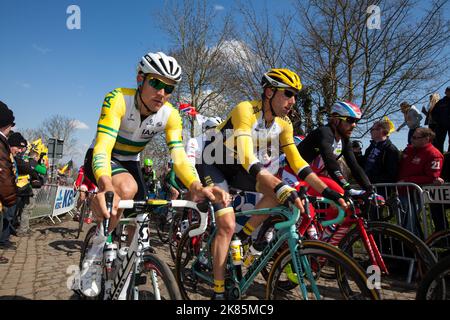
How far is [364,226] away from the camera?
3.33 meters

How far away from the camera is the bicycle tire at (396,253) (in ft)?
9.52

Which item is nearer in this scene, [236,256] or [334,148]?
[236,256]

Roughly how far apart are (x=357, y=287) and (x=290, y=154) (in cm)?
179

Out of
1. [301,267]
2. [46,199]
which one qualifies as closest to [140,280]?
[301,267]

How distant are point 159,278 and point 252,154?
1.48 meters

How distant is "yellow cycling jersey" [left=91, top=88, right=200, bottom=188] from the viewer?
274cm

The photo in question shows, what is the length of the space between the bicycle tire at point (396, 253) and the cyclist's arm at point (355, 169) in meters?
0.68

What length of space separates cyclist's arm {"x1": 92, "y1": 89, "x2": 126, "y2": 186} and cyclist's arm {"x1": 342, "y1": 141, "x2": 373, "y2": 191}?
2.93 meters

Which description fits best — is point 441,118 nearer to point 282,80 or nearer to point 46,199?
point 282,80

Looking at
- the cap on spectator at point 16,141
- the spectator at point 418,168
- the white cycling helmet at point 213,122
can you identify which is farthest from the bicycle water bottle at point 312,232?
the cap on spectator at point 16,141

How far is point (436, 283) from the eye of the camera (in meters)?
2.40

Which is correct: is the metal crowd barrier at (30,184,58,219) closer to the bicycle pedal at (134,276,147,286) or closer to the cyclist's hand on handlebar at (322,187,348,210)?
the bicycle pedal at (134,276,147,286)

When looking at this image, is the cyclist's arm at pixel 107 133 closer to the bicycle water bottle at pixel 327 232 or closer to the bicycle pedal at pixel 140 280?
the bicycle pedal at pixel 140 280

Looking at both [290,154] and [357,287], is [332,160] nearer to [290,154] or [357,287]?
[290,154]
